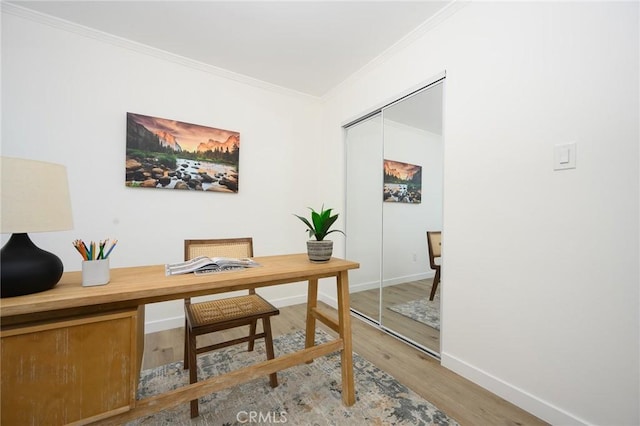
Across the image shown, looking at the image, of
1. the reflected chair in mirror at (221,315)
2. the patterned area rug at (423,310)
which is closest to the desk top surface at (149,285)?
the reflected chair in mirror at (221,315)

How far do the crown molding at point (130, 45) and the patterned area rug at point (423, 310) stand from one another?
2.68m

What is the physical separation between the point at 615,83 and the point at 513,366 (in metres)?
1.52

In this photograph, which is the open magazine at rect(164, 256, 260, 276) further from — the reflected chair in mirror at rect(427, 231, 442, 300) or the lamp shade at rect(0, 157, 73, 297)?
the reflected chair in mirror at rect(427, 231, 442, 300)

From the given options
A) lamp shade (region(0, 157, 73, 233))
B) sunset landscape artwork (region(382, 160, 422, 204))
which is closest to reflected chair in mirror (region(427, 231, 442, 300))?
sunset landscape artwork (region(382, 160, 422, 204))

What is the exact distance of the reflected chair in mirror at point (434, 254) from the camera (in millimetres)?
2049

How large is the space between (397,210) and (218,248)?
63.0 inches

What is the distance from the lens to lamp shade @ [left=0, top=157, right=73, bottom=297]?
2.59ft

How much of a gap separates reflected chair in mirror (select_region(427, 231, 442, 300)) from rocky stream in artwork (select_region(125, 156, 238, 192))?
78.1 inches

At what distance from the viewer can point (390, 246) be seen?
2559 millimetres

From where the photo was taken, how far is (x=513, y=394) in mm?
1484

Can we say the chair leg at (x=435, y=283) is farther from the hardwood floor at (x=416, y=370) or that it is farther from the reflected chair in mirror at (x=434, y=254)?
the hardwood floor at (x=416, y=370)

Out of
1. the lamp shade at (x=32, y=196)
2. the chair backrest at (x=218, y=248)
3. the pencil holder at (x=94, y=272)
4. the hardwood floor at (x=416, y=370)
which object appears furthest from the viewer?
the chair backrest at (x=218, y=248)

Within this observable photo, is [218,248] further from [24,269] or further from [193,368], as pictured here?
[24,269]

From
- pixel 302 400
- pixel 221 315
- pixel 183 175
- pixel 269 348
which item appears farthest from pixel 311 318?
pixel 183 175
